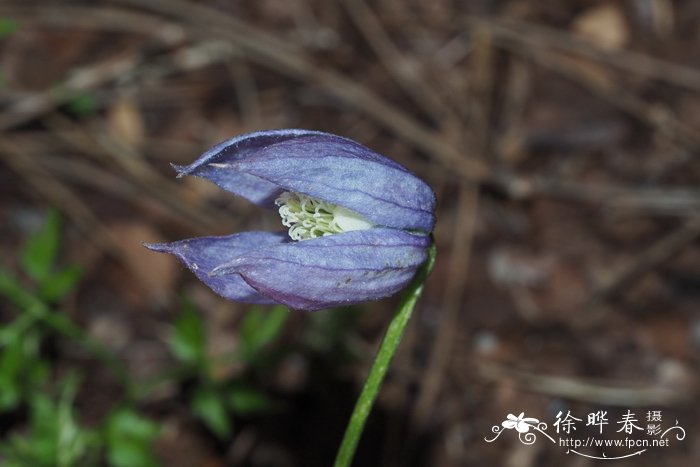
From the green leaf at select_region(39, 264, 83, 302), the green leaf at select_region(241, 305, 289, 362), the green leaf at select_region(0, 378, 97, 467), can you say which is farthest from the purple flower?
the green leaf at select_region(0, 378, 97, 467)

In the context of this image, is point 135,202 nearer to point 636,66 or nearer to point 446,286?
point 446,286

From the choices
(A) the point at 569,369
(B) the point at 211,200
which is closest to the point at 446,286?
(A) the point at 569,369

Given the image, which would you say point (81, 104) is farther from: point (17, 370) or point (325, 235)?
point (325, 235)

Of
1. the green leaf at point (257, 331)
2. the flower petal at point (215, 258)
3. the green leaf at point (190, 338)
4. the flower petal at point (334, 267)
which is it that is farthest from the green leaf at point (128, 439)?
the flower petal at point (334, 267)

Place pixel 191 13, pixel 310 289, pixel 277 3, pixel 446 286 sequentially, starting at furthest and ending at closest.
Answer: pixel 277 3 < pixel 191 13 < pixel 446 286 < pixel 310 289

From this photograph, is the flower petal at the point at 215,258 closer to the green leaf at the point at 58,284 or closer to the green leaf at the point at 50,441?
the green leaf at the point at 58,284

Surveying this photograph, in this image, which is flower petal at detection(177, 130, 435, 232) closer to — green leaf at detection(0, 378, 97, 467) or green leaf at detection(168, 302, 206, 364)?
green leaf at detection(168, 302, 206, 364)
